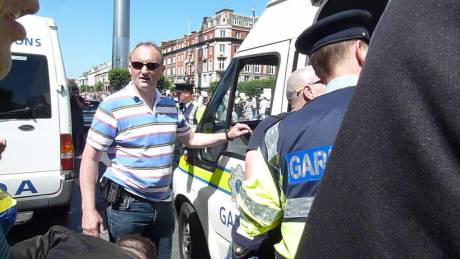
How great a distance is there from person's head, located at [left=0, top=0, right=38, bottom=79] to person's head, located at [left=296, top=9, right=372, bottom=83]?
1.00 m

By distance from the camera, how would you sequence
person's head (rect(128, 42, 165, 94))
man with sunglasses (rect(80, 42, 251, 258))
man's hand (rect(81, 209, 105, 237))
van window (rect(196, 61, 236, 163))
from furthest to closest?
1. van window (rect(196, 61, 236, 163))
2. person's head (rect(128, 42, 165, 94))
3. man with sunglasses (rect(80, 42, 251, 258))
4. man's hand (rect(81, 209, 105, 237))

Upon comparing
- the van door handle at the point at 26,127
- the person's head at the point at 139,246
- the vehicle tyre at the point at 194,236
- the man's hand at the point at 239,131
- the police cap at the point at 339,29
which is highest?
the police cap at the point at 339,29

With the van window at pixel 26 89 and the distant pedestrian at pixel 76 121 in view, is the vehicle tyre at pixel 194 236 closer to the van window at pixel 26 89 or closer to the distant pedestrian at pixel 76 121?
the van window at pixel 26 89

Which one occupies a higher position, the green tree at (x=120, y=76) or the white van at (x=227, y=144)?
the green tree at (x=120, y=76)

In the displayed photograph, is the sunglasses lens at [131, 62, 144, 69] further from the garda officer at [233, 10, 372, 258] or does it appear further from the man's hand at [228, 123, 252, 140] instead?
the garda officer at [233, 10, 372, 258]

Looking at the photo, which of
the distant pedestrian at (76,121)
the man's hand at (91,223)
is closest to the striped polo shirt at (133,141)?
the man's hand at (91,223)

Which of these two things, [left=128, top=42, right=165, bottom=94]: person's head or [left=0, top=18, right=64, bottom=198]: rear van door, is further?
[left=0, top=18, right=64, bottom=198]: rear van door

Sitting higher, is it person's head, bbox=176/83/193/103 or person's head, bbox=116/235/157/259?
person's head, bbox=176/83/193/103

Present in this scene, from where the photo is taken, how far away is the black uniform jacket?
493mm

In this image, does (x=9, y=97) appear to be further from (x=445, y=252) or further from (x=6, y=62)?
Answer: (x=445, y=252)

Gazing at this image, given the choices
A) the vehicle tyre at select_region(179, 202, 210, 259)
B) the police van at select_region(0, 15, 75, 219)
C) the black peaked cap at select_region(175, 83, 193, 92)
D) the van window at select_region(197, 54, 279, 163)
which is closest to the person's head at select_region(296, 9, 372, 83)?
the van window at select_region(197, 54, 279, 163)

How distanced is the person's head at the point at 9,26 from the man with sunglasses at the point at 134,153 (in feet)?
4.98

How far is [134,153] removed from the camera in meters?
2.51

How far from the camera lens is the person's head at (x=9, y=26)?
36.4 inches
